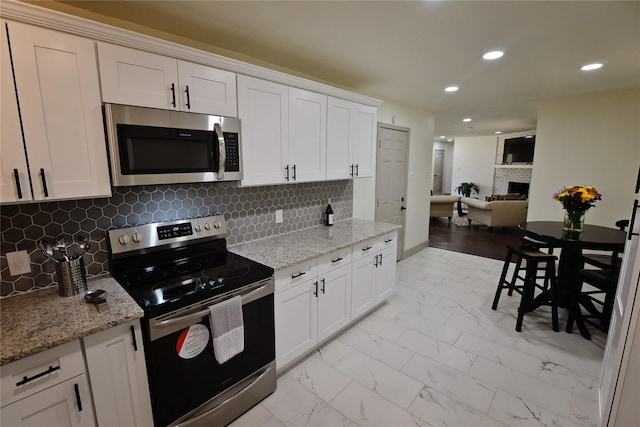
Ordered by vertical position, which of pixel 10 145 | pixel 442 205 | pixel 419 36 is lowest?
pixel 442 205

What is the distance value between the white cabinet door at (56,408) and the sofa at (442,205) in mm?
7628

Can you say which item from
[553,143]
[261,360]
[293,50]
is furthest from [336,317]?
[553,143]

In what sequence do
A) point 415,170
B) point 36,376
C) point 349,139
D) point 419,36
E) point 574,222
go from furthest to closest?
point 415,170 → point 574,222 → point 349,139 → point 419,36 → point 36,376

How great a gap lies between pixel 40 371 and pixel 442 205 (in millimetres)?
7988

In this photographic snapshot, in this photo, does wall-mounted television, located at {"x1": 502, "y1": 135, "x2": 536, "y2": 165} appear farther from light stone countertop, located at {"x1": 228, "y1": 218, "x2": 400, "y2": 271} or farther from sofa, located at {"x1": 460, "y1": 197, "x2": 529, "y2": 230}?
light stone countertop, located at {"x1": 228, "y1": 218, "x2": 400, "y2": 271}

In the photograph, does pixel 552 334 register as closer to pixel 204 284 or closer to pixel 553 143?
pixel 553 143

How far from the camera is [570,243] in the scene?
273 centimetres

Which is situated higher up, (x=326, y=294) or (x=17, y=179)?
(x=17, y=179)

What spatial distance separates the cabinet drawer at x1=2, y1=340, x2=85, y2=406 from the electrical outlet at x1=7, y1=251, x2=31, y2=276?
0.65 m

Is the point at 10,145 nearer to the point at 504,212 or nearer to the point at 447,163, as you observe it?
the point at 504,212

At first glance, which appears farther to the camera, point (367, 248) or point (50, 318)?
point (367, 248)

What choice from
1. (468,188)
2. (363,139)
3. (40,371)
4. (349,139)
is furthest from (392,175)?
(468,188)

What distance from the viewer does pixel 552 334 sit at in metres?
2.83

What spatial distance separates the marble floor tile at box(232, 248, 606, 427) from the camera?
6.31ft
